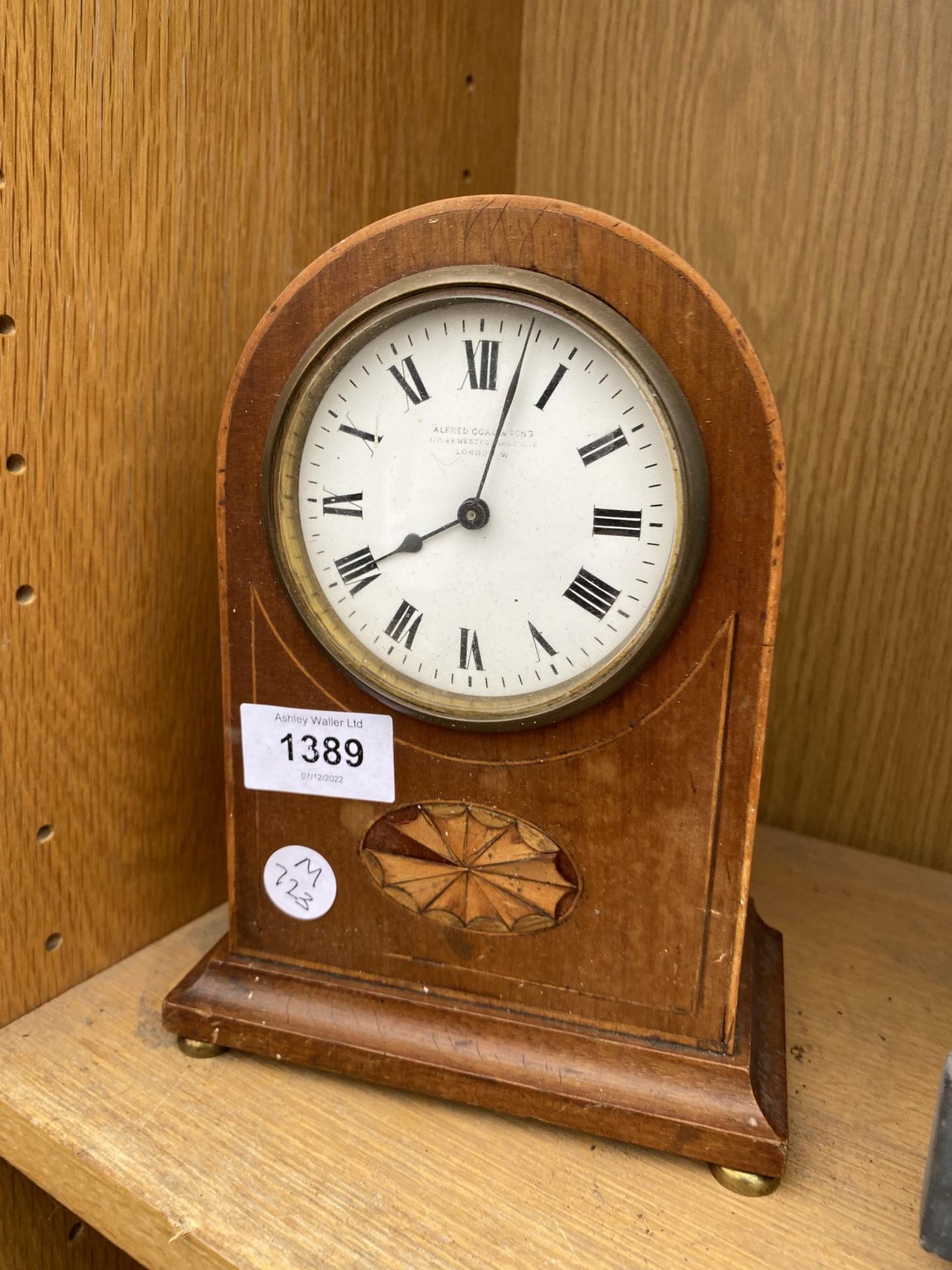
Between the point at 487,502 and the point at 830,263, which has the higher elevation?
the point at 830,263

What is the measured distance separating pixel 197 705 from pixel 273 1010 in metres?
0.31

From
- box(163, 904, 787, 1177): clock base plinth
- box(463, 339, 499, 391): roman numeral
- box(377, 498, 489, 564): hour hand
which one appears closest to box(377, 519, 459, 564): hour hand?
box(377, 498, 489, 564): hour hand

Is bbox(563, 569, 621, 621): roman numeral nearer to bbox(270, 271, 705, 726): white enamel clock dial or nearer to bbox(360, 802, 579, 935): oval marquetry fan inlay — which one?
bbox(270, 271, 705, 726): white enamel clock dial

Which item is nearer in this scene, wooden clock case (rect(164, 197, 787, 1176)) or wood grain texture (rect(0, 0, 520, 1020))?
wooden clock case (rect(164, 197, 787, 1176))

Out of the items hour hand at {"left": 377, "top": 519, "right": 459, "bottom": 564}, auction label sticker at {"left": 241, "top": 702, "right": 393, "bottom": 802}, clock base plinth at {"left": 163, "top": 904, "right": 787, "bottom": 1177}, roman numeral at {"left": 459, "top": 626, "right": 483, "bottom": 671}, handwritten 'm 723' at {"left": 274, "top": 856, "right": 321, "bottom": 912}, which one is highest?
hour hand at {"left": 377, "top": 519, "right": 459, "bottom": 564}

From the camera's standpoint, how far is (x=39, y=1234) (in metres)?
0.88

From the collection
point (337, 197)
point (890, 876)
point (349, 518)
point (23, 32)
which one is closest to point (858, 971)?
point (890, 876)

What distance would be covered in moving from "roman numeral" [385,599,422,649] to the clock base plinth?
30cm

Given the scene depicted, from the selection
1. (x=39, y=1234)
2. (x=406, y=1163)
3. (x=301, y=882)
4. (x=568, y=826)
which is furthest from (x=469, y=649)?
(x=39, y=1234)

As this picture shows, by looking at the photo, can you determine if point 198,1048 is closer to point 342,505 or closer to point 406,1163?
point 406,1163

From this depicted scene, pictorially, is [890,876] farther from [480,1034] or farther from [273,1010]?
[273,1010]

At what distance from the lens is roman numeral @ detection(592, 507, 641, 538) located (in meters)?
0.68

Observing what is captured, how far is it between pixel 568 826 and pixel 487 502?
0.83 ft

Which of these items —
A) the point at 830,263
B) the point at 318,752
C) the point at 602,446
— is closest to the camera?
the point at 602,446
